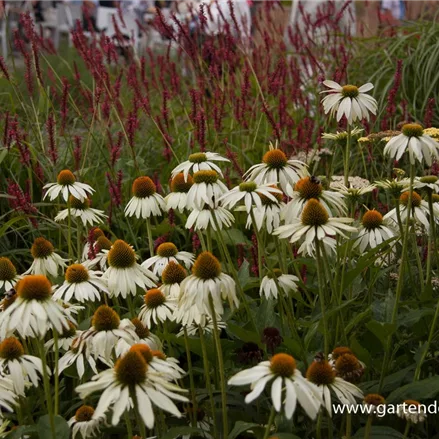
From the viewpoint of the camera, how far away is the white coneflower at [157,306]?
1.90 m

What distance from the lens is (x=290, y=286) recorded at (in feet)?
6.60

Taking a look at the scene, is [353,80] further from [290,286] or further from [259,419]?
[259,419]

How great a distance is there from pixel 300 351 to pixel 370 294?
0.42 m

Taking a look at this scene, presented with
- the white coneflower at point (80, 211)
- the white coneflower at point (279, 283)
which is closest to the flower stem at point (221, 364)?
the white coneflower at point (279, 283)

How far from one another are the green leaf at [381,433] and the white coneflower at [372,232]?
1.82 ft

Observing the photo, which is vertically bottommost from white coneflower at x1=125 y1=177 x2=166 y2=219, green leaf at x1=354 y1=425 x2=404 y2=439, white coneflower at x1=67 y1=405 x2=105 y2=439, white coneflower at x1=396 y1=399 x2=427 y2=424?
green leaf at x1=354 y1=425 x2=404 y2=439

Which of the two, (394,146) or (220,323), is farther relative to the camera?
(220,323)

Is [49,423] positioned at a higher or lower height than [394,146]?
lower

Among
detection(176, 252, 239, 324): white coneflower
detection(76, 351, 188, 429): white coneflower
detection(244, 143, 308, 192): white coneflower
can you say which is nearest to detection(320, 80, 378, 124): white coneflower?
detection(244, 143, 308, 192): white coneflower

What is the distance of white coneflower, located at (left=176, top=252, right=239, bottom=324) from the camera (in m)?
1.64

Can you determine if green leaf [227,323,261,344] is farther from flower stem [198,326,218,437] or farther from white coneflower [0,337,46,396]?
white coneflower [0,337,46,396]

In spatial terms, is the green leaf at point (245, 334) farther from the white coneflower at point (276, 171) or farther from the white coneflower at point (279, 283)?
the white coneflower at point (276, 171)

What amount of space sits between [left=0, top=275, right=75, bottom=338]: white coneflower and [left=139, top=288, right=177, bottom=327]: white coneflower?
36 centimetres

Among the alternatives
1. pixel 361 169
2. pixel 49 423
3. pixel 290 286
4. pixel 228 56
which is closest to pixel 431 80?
pixel 361 169
